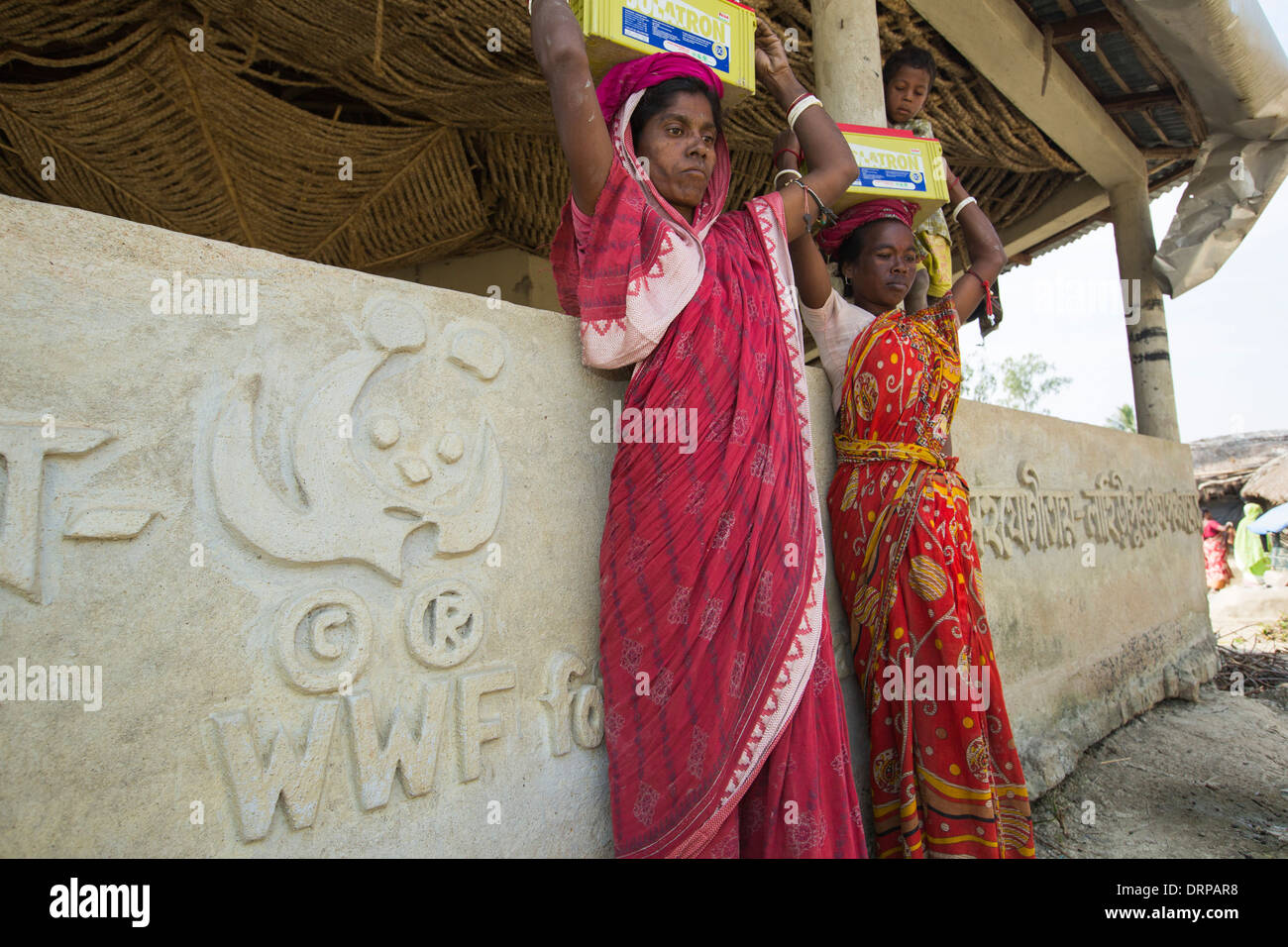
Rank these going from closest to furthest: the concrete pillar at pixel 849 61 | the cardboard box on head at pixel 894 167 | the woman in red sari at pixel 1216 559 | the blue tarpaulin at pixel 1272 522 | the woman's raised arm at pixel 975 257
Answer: the cardboard box on head at pixel 894 167
the woman's raised arm at pixel 975 257
the concrete pillar at pixel 849 61
the blue tarpaulin at pixel 1272 522
the woman in red sari at pixel 1216 559

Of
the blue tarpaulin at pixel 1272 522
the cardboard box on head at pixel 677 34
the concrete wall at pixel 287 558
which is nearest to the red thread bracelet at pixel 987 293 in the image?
the cardboard box on head at pixel 677 34

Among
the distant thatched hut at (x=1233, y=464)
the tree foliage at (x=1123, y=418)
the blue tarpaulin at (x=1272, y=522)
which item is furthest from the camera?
the tree foliage at (x=1123, y=418)

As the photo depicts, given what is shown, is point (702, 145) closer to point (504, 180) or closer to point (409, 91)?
point (409, 91)

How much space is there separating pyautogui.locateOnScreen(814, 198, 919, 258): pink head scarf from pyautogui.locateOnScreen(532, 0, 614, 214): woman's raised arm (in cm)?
110

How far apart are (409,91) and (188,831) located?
11.2 feet

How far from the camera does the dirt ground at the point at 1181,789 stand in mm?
2770

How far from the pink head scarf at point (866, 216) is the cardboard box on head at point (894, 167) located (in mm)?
24

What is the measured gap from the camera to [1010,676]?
9.85 ft

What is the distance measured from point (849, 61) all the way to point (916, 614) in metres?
2.05

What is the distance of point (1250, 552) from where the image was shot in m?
13.1

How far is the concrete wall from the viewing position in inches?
42.9

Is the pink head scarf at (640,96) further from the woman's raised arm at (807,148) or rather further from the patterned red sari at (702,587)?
the woman's raised arm at (807,148)

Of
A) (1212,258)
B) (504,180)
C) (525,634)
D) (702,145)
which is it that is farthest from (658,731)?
(1212,258)
